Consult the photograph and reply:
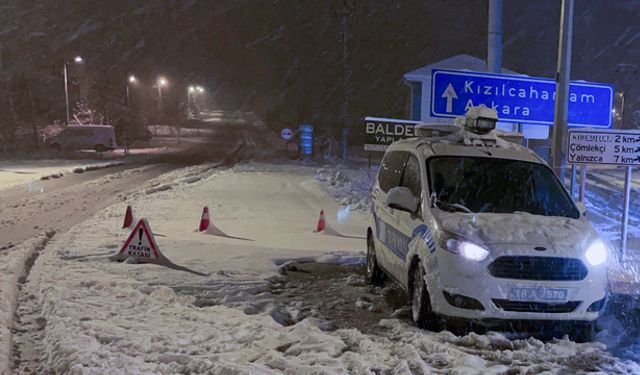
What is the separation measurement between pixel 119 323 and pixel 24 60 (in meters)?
77.5

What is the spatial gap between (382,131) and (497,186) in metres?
10.8

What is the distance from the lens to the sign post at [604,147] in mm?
9344

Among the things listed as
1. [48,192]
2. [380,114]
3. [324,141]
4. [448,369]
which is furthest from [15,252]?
[380,114]

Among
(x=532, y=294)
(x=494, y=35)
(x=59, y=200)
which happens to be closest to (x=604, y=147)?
(x=494, y=35)

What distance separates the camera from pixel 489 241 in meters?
5.42

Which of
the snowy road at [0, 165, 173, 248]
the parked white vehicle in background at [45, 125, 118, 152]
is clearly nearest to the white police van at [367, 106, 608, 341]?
the snowy road at [0, 165, 173, 248]

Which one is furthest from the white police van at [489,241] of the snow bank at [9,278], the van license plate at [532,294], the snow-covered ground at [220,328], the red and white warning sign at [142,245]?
the snow bank at [9,278]

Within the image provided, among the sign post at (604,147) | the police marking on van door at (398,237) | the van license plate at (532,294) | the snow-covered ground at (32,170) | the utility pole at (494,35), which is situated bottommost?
the snow-covered ground at (32,170)

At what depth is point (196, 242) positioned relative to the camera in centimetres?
1033

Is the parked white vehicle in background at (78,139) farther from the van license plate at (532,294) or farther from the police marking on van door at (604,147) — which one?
the van license plate at (532,294)

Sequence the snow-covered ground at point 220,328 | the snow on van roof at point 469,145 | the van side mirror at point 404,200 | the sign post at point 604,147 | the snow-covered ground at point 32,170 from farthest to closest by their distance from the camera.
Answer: the snow-covered ground at point 32,170 → the sign post at point 604,147 → the snow on van roof at point 469,145 → the van side mirror at point 404,200 → the snow-covered ground at point 220,328

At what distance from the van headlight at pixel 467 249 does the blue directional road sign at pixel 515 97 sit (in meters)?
5.90

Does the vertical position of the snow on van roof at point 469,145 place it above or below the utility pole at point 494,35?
below

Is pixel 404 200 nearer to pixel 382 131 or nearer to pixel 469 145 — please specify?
pixel 469 145
